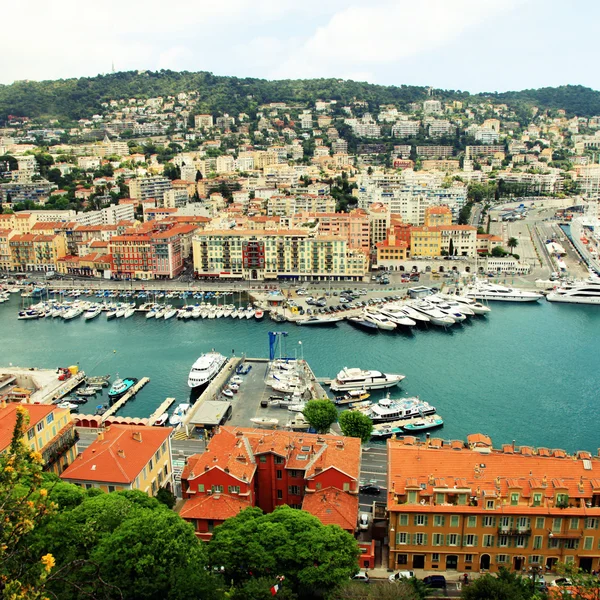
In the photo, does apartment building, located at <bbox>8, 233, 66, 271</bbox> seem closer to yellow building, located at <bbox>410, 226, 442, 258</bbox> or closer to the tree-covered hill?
yellow building, located at <bbox>410, 226, 442, 258</bbox>

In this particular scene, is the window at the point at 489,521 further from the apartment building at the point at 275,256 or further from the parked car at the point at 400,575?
the apartment building at the point at 275,256

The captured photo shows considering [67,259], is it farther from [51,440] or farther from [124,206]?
[51,440]

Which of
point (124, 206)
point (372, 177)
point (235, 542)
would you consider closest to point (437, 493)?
point (235, 542)

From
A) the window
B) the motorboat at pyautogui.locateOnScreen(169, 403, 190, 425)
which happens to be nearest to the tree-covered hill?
the motorboat at pyautogui.locateOnScreen(169, 403, 190, 425)

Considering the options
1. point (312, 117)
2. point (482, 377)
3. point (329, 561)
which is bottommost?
point (482, 377)

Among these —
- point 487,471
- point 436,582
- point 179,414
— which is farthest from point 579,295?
point 436,582

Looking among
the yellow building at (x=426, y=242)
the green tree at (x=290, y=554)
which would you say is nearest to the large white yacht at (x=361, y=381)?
the green tree at (x=290, y=554)

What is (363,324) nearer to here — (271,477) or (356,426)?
(356,426)
